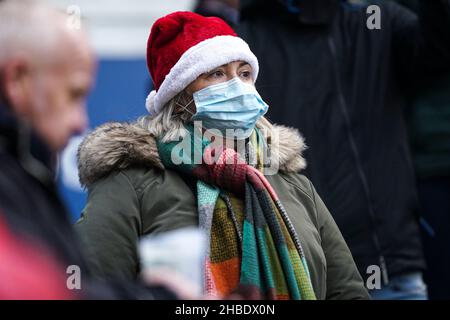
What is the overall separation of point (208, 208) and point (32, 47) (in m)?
1.12

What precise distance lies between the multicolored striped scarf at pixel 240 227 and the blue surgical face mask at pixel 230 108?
0.34 ft

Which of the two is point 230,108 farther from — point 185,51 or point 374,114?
point 374,114

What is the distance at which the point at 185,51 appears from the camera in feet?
12.4

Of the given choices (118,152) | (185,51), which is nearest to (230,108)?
(185,51)

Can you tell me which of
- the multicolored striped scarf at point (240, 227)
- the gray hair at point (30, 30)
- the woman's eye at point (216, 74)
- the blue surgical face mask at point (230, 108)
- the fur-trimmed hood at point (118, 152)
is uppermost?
the gray hair at point (30, 30)

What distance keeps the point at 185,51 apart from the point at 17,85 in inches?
54.4

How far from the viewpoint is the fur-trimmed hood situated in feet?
11.7

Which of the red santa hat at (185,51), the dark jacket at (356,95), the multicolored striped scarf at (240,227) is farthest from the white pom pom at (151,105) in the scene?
the dark jacket at (356,95)

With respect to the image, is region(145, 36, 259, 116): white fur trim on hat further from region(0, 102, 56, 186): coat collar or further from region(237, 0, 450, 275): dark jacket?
region(0, 102, 56, 186): coat collar

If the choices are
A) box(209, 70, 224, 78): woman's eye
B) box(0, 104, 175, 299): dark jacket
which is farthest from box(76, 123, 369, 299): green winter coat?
box(0, 104, 175, 299): dark jacket

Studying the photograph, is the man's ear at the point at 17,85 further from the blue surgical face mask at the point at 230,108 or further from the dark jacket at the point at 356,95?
the dark jacket at the point at 356,95

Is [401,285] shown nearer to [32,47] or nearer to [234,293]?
[234,293]

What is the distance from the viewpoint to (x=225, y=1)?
5430 millimetres

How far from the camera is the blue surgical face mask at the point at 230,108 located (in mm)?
3688
